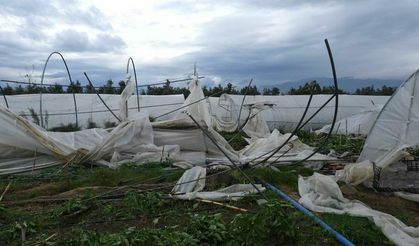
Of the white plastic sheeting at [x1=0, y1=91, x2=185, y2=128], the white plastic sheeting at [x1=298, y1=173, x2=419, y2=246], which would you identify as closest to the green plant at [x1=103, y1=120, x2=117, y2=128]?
the white plastic sheeting at [x1=0, y1=91, x2=185, y2=128]

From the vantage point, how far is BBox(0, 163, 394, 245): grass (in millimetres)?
4039

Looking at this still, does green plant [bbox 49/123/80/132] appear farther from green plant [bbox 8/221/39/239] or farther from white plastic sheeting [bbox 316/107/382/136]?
green plant [bbox 8/221/39/239]

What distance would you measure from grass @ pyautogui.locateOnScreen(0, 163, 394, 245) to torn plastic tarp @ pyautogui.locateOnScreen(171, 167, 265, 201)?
14 centimetres

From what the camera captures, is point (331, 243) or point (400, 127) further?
point (400, 127)

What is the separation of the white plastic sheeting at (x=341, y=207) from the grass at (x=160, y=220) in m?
0.12

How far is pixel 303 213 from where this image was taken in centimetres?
493

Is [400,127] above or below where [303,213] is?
above

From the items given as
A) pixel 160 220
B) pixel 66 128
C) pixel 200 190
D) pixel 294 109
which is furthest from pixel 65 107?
pixel 160 220

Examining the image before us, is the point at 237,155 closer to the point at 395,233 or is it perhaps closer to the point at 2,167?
the point at 2,167

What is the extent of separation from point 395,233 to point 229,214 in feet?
5.79

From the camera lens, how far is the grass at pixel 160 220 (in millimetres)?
4039

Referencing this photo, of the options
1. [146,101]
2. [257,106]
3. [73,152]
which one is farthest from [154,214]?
[146,101]

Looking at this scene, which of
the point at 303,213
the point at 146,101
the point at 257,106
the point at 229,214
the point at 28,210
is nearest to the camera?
the point at 303,213

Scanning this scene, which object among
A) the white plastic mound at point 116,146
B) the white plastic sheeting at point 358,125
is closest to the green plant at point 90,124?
the white plastic mound at point 116,146
